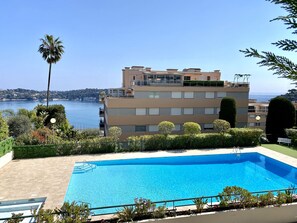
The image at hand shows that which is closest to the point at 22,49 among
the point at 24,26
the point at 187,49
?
the point at 24,26

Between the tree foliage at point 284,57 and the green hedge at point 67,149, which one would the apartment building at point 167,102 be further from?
the tree foliage at point 284,57

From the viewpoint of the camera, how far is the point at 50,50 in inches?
1195

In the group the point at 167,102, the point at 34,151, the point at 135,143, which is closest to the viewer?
the point at 34,151

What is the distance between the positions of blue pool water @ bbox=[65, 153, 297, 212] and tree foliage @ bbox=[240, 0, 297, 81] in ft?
30.9

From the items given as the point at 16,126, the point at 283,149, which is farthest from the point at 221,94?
the point at 16,126

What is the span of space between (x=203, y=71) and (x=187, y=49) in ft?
39.5

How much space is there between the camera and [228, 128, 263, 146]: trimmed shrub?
21.0 meters

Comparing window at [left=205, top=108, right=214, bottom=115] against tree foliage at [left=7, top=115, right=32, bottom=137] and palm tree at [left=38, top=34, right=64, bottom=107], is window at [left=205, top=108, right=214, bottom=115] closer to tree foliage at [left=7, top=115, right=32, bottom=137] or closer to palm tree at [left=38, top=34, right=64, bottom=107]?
tree foliage at [left=7, top=115, right=32, bottom=137]

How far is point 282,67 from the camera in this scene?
3031 millimetres

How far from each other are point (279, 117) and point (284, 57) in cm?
2271

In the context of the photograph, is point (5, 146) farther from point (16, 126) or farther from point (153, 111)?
point (153, 111)

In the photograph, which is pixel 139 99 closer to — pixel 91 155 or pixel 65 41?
pixel 91 155

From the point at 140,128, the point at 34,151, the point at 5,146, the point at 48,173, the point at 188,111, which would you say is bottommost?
the point at 48,173

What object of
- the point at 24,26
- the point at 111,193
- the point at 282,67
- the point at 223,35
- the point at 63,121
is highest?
the point at 24,26
